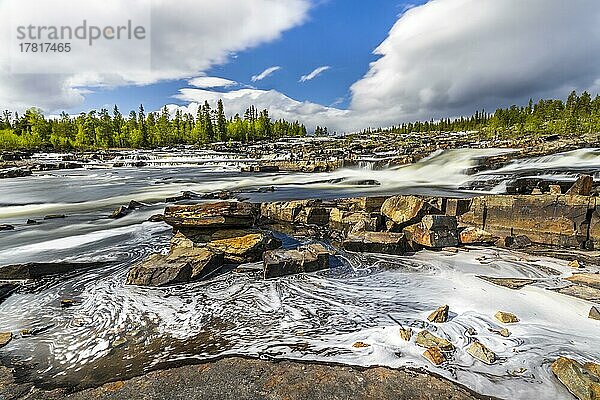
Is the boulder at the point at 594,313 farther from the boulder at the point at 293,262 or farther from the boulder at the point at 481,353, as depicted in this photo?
the boulder at the point at 293,262

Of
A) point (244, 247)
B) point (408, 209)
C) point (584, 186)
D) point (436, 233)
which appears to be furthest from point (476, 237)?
point (244, 247)

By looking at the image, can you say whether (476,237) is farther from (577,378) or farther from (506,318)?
(577,378)

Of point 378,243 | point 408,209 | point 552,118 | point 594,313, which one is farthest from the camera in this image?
point 552,118

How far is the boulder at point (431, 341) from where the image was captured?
3.80m

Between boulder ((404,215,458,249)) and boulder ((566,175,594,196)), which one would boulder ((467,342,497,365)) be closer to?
boulder ((404,215,458,249))

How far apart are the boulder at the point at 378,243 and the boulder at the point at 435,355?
3.83 m

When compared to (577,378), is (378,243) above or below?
above

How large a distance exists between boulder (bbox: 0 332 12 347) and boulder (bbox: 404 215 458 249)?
7503mm

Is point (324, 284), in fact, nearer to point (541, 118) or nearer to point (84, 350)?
point (84, 350)

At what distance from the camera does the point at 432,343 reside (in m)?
3.85

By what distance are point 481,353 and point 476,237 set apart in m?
5.08

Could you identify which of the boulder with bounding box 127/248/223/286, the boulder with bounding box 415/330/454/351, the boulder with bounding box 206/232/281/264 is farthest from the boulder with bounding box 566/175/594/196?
the boulder with bounding box 127/248/223/286

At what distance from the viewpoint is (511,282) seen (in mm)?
5711

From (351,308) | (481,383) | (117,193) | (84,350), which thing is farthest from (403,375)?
(117,193)
